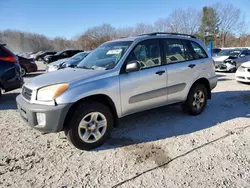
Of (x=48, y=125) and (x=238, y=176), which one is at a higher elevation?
(x=48, y=125)

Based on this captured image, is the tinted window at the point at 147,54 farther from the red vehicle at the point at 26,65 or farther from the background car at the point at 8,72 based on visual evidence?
the red vehicle at the point at 26,65

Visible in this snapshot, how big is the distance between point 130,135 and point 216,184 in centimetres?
169

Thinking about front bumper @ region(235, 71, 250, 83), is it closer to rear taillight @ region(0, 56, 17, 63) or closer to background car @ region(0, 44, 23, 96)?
background car @ region(0, 44, 23, 96)


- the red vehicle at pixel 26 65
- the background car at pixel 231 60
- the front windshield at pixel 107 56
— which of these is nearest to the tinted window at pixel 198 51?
the front windshield at pixel 107 56

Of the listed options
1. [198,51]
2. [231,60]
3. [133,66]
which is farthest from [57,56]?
[133,66]

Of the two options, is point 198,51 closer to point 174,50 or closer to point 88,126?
point 174,50

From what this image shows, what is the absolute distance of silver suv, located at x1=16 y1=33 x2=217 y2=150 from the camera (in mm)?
2979

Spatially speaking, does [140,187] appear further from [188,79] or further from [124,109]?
[188,79]

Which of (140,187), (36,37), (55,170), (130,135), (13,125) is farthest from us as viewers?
(36,37)

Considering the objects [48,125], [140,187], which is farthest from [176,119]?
[48,125]

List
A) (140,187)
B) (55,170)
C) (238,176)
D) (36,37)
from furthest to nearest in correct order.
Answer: (36,37) → (55,170) → (238,176) → (140,187)

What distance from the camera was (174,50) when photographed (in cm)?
422

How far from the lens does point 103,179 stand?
2.52 meters

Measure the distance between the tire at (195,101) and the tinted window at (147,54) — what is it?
3.84 ft
